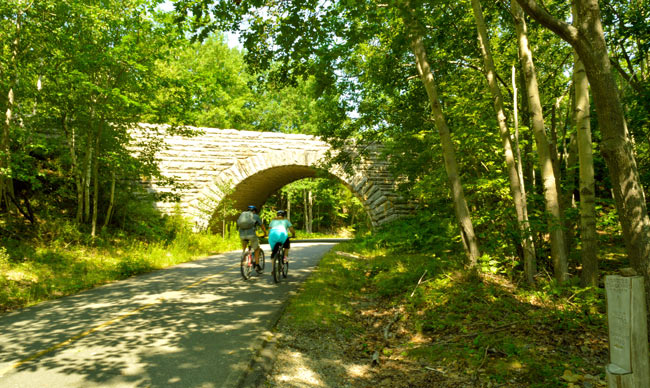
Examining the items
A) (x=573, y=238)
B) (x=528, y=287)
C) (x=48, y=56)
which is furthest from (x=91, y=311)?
(x=573, y=238)

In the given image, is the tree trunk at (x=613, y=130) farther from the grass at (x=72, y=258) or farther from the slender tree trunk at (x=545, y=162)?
the grass at (x=72, y=258)

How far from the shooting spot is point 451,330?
534cm

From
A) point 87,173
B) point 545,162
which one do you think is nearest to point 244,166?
point 87,173

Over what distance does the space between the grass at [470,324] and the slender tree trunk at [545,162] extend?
43 centimetres

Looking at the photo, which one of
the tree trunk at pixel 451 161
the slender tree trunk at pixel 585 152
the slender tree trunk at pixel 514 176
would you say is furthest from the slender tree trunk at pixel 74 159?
the slender tree trunk at pixel 585 152

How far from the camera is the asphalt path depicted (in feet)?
11.5

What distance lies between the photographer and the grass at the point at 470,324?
4047 mm

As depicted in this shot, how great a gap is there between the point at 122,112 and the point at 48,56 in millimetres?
2123

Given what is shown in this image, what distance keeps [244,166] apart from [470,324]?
14.3 metres

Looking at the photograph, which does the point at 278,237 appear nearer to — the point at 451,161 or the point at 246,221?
the point at 246,221

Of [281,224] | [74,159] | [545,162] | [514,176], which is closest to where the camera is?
[545,162]

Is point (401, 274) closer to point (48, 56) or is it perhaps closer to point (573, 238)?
point (573, 238)

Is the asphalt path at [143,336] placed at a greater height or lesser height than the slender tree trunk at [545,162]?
lesser

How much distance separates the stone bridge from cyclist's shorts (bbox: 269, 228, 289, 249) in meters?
9.41
